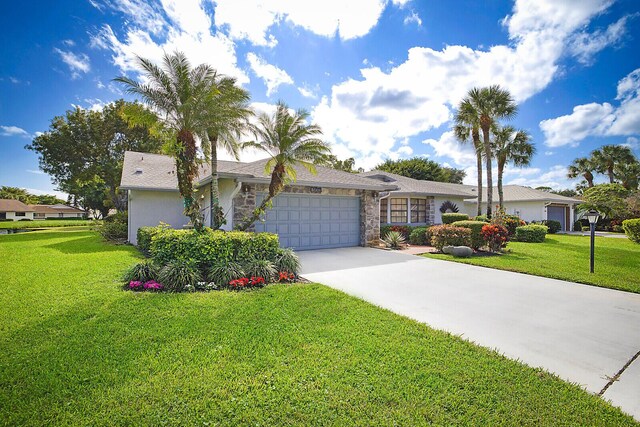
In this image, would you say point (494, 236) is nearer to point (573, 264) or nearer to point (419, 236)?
point (573, 264)

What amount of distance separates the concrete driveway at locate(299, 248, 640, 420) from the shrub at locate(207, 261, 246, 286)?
194 centimetres

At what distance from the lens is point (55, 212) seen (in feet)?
207

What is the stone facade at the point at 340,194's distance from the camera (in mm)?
10711

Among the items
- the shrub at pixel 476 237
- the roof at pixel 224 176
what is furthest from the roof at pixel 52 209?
the shrub at pixel 476 237

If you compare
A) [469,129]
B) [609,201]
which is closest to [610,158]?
[609,201]

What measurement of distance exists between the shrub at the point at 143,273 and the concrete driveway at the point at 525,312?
12.2ft

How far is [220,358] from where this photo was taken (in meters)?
3.32

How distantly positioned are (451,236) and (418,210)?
7797 mm

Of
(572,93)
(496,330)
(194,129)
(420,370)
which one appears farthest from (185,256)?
(572,93)

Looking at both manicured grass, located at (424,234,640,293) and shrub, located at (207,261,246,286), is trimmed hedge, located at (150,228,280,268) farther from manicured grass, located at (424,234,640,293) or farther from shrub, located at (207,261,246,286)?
manicured grass, located at (424,234,640,293)

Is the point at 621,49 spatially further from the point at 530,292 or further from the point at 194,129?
the point at 194,129

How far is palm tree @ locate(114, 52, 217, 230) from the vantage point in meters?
7.88

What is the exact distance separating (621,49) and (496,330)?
48.3 feet

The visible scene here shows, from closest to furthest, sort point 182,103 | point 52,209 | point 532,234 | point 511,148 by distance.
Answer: point 182,103, point 532,234, point 511,148, point 52,209
